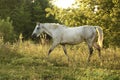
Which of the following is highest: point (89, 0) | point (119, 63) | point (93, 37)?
point (89, 0)

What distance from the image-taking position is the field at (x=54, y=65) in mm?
9500

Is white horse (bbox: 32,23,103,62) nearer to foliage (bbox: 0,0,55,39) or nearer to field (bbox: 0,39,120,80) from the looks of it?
field (bbox: 0,39,120,80)

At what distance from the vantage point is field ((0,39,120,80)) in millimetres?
9500

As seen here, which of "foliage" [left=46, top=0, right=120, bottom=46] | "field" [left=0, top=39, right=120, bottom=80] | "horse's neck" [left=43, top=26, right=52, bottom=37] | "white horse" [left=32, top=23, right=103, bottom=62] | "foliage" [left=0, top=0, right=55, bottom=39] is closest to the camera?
"field" [left=0, top=39, right=120, bottom=80]

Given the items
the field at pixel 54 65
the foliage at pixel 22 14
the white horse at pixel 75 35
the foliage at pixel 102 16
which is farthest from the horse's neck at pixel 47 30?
the foliage at pixel 22 14

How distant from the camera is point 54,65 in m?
12.1

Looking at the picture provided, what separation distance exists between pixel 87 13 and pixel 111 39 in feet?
5.22

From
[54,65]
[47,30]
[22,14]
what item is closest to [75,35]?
[47,30]

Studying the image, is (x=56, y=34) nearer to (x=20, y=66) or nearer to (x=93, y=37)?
(x=93, y=37)

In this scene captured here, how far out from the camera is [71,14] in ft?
52.2

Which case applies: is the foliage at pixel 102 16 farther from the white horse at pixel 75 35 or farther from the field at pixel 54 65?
the white horse at pixel 75 35

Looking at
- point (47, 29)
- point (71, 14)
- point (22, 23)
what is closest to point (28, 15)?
point (22, 23)

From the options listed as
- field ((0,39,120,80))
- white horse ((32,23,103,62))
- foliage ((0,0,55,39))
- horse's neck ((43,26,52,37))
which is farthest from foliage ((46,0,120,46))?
foliage ((0,0,55,39))

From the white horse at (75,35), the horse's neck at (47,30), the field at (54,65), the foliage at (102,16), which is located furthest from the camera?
the foliage at (102,16)
